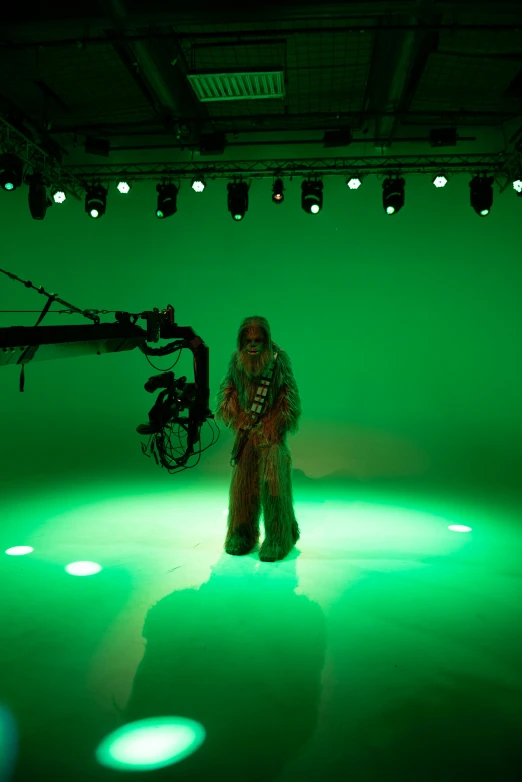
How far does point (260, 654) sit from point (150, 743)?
78 centimetres

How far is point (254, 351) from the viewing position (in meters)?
4.36

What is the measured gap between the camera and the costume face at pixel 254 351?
4359 millimetres

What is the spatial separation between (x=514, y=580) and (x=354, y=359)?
14.8 ft

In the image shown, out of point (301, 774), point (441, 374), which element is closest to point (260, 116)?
point (441, 374)

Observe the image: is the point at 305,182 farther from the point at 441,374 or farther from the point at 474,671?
the point at 474,671

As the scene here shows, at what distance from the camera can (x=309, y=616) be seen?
11.3ft

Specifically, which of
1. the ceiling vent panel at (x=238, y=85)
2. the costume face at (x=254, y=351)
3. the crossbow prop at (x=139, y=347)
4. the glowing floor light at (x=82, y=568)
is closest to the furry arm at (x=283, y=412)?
the costume face at (x=254, y=351)

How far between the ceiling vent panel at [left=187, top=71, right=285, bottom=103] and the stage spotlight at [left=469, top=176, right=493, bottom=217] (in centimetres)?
273

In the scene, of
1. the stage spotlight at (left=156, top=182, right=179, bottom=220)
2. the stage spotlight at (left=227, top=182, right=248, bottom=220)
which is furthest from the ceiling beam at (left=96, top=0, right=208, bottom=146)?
the stage spotlight at (left=227, top=182, right=248, bottom=220)

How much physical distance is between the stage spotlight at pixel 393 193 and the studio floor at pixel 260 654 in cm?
364

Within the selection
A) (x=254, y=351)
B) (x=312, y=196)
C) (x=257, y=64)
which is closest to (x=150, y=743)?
(x=254, y=351)

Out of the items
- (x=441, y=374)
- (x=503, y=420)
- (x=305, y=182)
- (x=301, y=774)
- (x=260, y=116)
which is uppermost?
(x=260, y=116)

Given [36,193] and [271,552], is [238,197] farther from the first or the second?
[271,552]

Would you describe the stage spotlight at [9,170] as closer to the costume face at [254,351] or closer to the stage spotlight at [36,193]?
the stage spotlight at [36,193]
